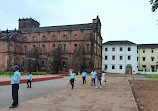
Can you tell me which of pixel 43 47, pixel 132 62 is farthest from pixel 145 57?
pixel 43 47

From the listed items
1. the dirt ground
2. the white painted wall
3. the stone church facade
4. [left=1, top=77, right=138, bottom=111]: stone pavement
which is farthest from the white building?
[left=1, top=77, right=138, bottom=111]: stone pavement

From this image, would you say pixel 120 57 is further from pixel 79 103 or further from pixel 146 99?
pixel 79 103

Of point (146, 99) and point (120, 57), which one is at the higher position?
point (120, 57)

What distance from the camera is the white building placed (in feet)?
160

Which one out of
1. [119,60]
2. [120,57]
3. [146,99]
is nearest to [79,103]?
[146,99]

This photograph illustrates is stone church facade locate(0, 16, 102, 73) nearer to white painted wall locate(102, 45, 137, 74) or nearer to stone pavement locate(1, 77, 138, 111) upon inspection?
white painted wall locate(102, 45, 137, 74)

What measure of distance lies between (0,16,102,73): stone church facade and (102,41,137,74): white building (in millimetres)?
8882

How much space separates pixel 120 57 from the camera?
50125 mm

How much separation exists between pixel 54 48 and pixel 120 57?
23009 millimetres

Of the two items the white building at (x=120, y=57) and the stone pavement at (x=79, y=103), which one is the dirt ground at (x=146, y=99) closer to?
the stone pavement at (x=79, y=103)

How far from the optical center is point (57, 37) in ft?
145

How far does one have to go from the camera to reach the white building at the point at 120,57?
4872 centimetres

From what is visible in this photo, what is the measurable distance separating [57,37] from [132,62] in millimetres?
25681

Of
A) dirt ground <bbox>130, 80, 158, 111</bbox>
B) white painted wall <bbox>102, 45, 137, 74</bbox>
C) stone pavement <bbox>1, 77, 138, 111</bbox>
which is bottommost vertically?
dirt ground <bbox>130, 80, 158, 111</bbox>
